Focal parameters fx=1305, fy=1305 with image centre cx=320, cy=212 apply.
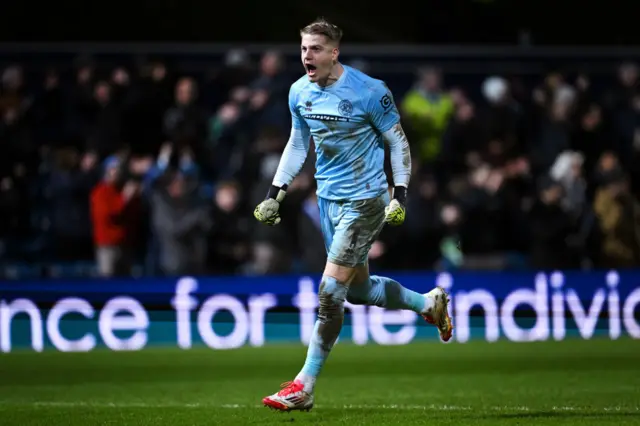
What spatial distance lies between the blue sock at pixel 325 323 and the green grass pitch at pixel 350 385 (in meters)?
0.38

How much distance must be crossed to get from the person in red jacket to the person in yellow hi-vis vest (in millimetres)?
3900

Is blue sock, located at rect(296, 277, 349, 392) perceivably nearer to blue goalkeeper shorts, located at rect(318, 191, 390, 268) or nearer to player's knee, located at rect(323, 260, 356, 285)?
player's knee, located at rect(323, 260, 356, 285)

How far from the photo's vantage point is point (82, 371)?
43.0ft

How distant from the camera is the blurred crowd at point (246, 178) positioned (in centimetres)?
1700

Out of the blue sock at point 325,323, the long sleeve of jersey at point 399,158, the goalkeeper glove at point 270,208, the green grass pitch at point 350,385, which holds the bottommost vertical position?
the green grass pitch at point 350,385

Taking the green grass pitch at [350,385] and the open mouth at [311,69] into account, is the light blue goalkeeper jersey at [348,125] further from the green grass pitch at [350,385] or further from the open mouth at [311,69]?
the green grass pitch at [350,385]

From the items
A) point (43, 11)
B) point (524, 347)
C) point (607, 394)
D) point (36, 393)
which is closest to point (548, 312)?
point (524, 347)

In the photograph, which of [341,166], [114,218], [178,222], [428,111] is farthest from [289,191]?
[341,166]

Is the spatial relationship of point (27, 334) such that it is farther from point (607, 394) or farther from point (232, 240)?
point (607, 394)

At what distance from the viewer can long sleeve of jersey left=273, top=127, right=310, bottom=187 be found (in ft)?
30.9

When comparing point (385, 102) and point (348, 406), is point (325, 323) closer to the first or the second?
point (348, 406)

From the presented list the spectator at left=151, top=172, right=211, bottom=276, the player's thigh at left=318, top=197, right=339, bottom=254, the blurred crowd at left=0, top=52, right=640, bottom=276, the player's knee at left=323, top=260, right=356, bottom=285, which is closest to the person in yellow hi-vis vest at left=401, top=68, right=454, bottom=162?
the blurred crowd at left=0, top=52, right=640, bottom=276

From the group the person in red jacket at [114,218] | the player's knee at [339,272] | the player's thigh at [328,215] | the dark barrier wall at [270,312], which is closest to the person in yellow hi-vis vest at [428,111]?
the dark barrier wall at [270,312]

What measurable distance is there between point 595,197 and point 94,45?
7.22m
